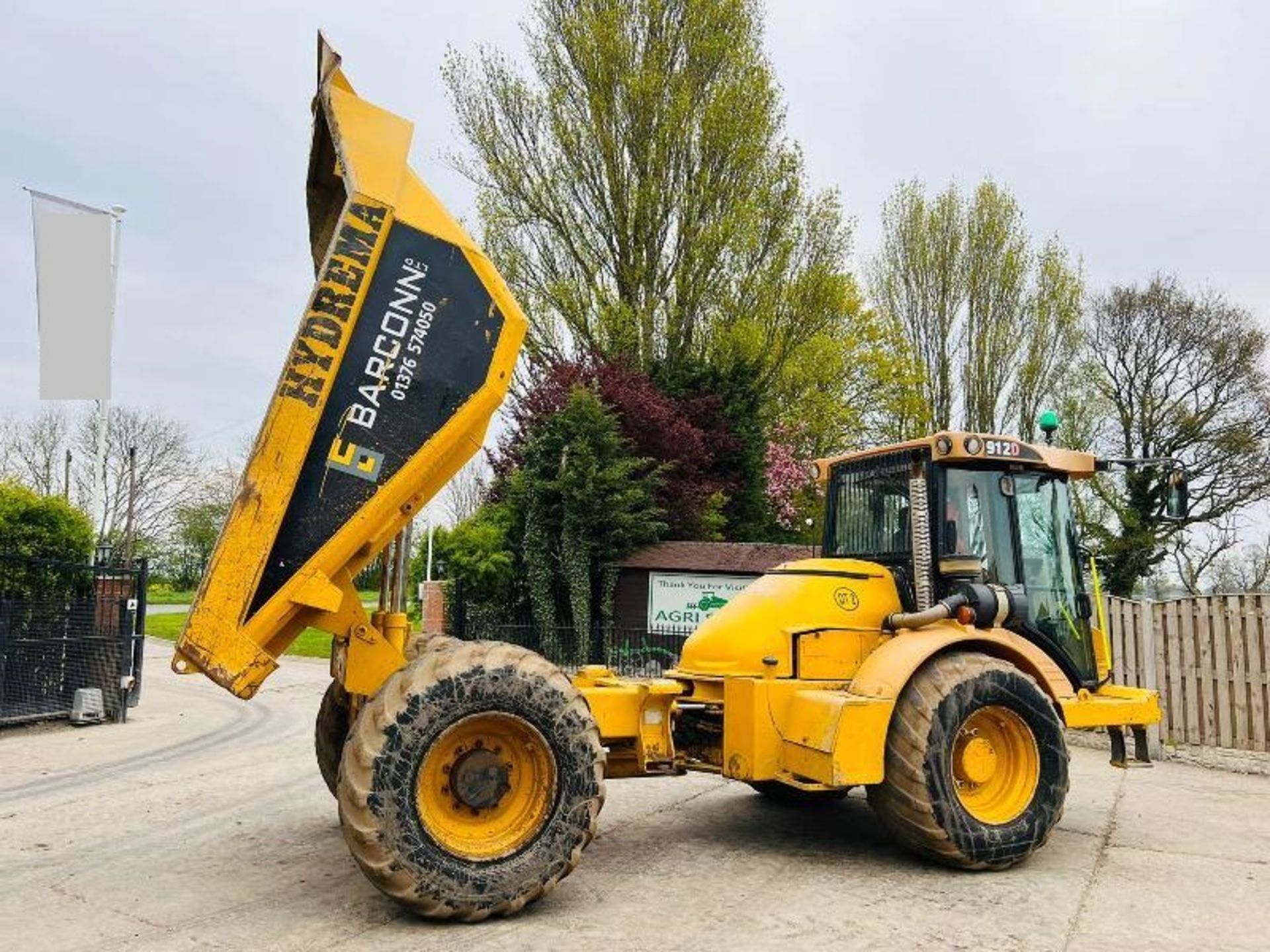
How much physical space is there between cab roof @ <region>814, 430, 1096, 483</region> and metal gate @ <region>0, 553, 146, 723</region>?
8827 millimetres

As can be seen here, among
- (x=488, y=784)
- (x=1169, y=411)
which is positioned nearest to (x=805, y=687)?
(x=488, y=784)

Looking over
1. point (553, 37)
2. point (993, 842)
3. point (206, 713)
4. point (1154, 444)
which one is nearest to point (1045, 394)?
point (1154, 444)

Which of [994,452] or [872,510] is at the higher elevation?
[994,452]

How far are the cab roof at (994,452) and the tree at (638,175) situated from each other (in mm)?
16647

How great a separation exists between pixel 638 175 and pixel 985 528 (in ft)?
61.2

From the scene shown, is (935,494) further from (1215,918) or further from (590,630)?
(590,630)

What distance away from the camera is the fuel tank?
5.99 m

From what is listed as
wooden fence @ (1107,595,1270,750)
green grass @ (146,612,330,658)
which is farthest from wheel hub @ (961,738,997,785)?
green grass @ (146,612,330,658)

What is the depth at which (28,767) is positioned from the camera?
888 centimetres

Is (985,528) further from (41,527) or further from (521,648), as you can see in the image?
(41,527)

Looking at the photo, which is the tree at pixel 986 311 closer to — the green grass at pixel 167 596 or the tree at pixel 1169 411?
the tree at pixel 1169 411

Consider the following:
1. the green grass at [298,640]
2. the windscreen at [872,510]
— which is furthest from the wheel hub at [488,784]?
the green grass at [298,640]

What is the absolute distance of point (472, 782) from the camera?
187 inches

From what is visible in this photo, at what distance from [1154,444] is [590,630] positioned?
19.5 metres
